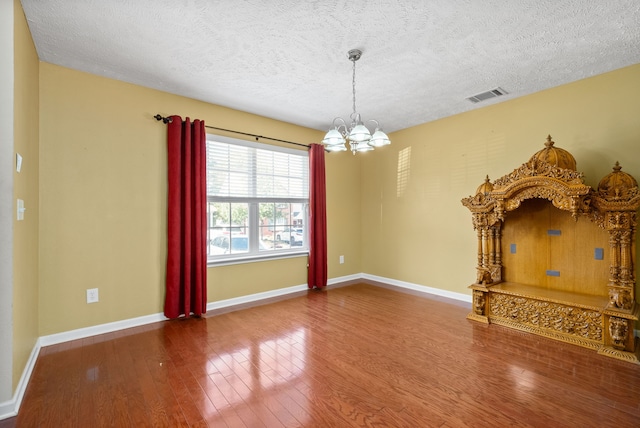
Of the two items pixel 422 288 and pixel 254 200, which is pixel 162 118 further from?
pixel 422 288

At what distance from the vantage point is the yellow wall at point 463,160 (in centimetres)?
306

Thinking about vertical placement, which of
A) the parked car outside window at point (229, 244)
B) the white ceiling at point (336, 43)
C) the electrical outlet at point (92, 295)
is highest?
the white ceiling at point (336, 43)

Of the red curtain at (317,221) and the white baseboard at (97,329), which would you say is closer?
the white baseboard at (97,329)

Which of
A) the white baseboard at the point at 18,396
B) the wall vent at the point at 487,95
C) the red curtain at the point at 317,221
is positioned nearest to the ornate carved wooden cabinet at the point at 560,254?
the wall vent at the point at 487,95

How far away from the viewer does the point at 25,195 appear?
88.4 inches

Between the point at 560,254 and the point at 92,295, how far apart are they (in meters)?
4.99

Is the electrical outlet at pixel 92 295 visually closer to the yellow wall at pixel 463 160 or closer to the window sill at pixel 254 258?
the window sill at pixel 254 258

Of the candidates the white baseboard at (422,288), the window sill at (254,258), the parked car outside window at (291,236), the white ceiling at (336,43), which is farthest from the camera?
the parked car outside window at (291,236)

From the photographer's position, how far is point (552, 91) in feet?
11.3

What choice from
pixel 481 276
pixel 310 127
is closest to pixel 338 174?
pixel 310 127

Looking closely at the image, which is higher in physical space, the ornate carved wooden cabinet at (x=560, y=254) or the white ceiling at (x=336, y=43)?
the white ceiling at (x=336, y=43)

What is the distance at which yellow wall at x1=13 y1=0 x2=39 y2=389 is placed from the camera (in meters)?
1.96

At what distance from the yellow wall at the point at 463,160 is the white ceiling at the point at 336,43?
10.3 inches

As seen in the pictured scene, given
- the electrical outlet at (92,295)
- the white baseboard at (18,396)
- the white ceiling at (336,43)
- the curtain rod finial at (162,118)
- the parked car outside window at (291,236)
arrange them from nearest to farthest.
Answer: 1. the white baseboard at (18,396)
2. the white ceiling at (336,43)
3. the electrical outlet at (92,295)
4. the curtain rod finial at (162,118)
5. the parked car outside window at (291,236)
